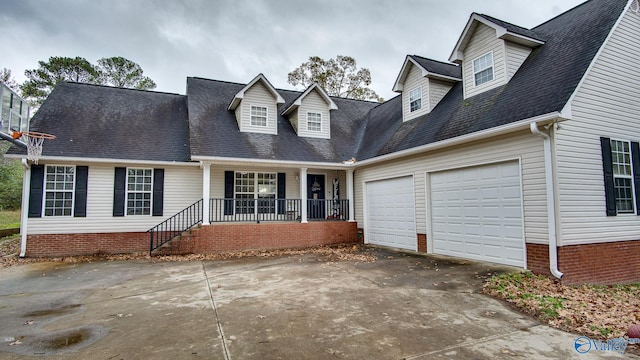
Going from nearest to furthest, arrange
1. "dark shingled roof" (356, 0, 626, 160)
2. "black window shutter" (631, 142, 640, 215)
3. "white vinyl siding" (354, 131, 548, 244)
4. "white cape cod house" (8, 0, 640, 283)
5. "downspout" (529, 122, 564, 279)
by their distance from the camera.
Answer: "downspout" (529, 122, 564, 279)
"white vinyl siding" (354, 131, 548, 244)
"white cape cod house" (8, 0, 640, 283)
"dark shingled roof" (356, 0, 626, 160)
"black window shutter" (631, 142, 640, 215)

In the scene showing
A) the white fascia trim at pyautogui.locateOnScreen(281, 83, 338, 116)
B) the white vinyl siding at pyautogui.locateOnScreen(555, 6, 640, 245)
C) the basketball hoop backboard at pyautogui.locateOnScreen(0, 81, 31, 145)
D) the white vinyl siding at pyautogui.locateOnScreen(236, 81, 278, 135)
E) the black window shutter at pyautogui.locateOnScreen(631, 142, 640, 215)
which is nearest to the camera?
the white vinyl siding at pyautogui.locateOnScreen(555, 6, 640, 245)

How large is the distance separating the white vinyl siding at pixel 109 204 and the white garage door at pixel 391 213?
268 inches

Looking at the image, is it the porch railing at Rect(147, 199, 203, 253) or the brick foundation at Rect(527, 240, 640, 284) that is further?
Result: the porch railing at Rect(147, 199, 203, 253)

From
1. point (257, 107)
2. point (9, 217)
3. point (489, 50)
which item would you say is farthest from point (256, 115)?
point (9, 217)

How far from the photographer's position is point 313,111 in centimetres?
1459

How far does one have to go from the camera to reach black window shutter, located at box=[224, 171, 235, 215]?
1237 cm

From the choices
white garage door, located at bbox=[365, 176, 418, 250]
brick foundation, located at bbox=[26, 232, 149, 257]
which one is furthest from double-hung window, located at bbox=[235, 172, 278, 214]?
white garage door, located at bbox=[365, 176, 418, 250]

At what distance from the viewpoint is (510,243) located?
24.7ft

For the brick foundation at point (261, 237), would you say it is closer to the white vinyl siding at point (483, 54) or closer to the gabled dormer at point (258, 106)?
the gabled dormer at point (258, 106)

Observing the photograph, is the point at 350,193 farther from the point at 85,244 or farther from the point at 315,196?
the point at 85,244

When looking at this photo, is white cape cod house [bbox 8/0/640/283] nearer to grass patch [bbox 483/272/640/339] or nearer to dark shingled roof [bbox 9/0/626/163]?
dark shingled roof [bbox 9/0/626/163]

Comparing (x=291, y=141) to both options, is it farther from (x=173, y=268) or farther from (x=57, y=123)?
(x=57, y=123)

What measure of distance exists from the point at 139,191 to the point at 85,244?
241 centimetres

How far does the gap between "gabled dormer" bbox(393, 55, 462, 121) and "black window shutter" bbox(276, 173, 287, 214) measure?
548cm
